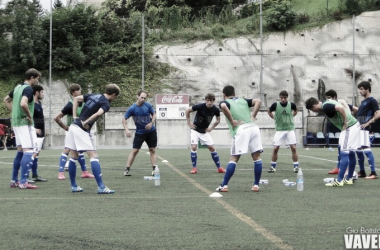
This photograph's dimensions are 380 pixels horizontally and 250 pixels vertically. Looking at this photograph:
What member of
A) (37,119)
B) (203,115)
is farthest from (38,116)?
(203,115)

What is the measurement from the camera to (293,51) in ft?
126

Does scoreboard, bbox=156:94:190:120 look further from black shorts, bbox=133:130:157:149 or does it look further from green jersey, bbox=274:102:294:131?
black shorts, bbox=133:130:157:149

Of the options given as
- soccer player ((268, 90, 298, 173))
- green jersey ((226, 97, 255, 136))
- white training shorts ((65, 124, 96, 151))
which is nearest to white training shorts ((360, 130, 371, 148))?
soccer player ((268, 90, 298, 173))

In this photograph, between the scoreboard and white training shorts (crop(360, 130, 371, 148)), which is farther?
the scoreboard

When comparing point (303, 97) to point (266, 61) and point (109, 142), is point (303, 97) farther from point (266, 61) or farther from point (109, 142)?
point (109, 142)

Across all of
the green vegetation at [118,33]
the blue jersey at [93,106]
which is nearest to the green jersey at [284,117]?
the blue jersey at [93,106]

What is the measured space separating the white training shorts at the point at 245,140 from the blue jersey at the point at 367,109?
361cm

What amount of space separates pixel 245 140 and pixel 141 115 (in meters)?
4.69

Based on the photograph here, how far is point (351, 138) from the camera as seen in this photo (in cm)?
1155

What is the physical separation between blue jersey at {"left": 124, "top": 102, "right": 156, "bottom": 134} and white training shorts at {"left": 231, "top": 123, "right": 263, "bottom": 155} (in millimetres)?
4472

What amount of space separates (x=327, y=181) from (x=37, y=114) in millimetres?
6690

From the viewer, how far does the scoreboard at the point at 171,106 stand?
1330 inches

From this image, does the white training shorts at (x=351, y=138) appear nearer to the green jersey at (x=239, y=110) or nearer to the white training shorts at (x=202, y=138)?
the green jersey at (x=239, y=110)

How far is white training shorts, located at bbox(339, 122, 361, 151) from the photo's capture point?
1150cm
